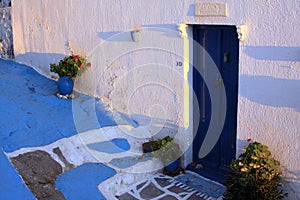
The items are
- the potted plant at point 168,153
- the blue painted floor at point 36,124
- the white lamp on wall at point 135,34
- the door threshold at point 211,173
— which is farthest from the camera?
the white lamp on wall at point 135,34

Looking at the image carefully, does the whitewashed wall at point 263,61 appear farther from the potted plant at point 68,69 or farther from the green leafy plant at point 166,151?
the potted plant at point 68,69

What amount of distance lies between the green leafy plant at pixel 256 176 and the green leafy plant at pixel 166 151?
1677 mm

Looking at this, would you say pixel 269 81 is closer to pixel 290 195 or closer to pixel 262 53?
pixel 262 53

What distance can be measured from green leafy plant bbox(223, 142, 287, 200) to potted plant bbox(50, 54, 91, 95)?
4.70 m

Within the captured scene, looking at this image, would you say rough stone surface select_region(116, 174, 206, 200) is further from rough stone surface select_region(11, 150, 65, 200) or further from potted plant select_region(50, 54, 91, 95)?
potted plant select_region(50, 54, 91, 95)

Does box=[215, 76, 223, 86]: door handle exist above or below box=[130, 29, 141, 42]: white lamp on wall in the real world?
below

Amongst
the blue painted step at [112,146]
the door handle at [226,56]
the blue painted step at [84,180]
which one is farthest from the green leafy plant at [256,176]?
the blue painted step at [112,146]

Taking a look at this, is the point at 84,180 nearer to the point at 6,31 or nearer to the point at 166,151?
the point at 166,151

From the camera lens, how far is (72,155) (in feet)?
22.6

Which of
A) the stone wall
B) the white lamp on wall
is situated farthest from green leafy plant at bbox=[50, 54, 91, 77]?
the stone wall

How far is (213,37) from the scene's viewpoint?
648 cm

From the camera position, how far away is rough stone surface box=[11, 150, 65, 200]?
234 inches

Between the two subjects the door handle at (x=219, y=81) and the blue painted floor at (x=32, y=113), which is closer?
the door handle at (x=219, y=81)

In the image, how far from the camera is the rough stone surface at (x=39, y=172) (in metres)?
5.95
